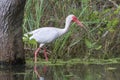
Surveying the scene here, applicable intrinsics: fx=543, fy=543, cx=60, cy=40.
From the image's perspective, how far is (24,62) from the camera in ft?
36.1

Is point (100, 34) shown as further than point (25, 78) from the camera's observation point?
Yes

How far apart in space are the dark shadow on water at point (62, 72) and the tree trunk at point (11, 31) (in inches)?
9.3

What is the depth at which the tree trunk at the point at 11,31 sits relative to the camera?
408 inches

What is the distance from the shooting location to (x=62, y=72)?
1005 centimetres

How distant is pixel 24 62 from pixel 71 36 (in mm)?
1976

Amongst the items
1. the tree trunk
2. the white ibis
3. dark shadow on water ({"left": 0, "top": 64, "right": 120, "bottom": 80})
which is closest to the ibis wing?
the white ibis

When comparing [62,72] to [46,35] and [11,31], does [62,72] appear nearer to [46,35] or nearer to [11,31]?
[11,31]

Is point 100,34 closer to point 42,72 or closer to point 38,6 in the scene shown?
point 38,6

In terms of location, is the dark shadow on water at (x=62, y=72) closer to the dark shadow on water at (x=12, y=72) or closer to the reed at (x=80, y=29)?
the dark shadow on water at (x=12, y=72)

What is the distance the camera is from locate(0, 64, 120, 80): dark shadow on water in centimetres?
923

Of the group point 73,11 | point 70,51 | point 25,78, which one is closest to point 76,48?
point 70,51

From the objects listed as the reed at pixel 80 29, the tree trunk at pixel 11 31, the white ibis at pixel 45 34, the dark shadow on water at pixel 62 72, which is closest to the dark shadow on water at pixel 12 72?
the dark shadow on water at pixel 62 72

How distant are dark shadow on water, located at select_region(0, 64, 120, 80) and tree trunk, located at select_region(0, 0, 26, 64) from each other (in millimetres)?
236

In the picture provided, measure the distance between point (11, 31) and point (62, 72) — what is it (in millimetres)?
1365
